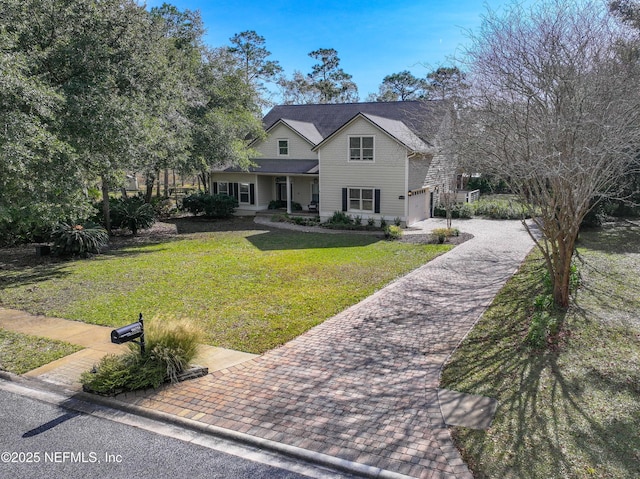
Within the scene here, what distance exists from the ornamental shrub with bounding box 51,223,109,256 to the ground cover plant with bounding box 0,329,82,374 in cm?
815

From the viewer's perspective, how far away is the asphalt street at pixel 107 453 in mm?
4965

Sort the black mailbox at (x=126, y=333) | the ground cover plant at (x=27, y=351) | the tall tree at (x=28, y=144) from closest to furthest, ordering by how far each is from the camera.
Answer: the black mailbox at (x=126, y=333), the ground cover plant at (x=27, y=351), the tall tree at (x=28, y=144)

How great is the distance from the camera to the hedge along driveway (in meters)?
9.75

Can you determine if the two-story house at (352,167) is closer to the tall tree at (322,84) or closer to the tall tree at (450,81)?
the tall tree at (450,81)

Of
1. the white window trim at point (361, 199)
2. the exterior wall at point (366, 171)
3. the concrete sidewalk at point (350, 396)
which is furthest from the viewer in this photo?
the white window trim at point (361, 199)

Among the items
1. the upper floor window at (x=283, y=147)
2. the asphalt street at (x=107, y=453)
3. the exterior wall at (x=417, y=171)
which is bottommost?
the asphalt street at (x=107, y=453)

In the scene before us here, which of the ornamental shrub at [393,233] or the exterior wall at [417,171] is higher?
the exterior wall at [417,171]

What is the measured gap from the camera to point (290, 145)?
2981cm

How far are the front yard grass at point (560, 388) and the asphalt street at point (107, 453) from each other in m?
2.14

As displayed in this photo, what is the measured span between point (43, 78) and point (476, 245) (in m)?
15.9

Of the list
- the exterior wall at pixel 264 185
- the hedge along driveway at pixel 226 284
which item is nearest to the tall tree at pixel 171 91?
the hedge along driveway at pixel 226 284

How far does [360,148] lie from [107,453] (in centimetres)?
2089

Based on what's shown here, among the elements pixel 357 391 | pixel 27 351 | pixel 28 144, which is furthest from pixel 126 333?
pixel 28 144

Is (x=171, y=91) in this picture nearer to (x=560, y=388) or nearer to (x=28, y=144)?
(x=28, y=144)
